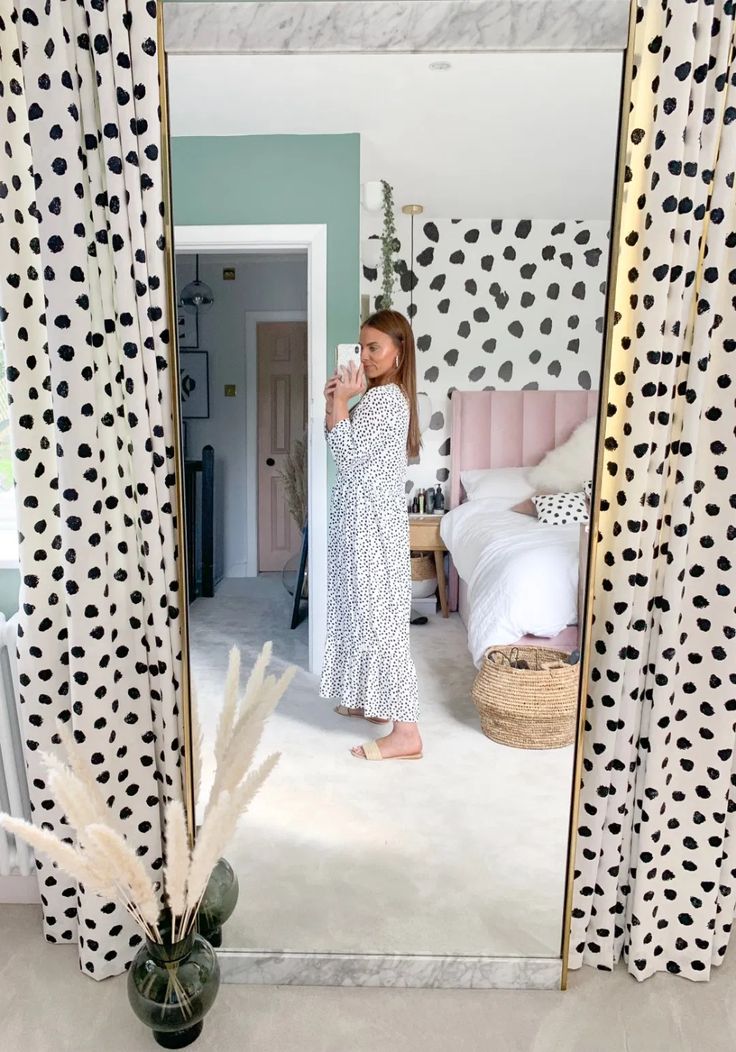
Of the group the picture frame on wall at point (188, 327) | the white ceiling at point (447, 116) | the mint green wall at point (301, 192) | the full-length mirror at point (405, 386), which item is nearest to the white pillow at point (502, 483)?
the full-length mirror at point (405, 386)

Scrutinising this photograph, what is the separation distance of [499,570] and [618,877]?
751 millimetres

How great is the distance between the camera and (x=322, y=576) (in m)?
1.57

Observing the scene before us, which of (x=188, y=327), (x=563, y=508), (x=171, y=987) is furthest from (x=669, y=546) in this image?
(x=171, y=987)

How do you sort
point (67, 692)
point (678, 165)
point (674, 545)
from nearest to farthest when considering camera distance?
point (678, 165) < point (674, 545) < point (67, 692)

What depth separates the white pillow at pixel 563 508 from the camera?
4.95ft

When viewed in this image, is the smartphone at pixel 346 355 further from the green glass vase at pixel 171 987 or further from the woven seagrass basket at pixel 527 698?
the green glass vase at pixel 171 987

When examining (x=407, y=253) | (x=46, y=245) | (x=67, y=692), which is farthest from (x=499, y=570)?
(x=46, y=245)

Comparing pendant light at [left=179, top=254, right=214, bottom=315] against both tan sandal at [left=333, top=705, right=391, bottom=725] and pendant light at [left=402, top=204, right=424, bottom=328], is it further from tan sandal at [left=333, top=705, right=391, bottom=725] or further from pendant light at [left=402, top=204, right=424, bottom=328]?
tan sandal at [left=333, top=705, right=391, bottom=725]

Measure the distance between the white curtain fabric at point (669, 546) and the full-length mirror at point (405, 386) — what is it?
0.06m

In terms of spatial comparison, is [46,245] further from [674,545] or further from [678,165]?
[674,545]

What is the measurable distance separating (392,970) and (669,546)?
3.61 ft

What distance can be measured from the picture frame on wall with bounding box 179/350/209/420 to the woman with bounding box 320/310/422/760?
0.25m

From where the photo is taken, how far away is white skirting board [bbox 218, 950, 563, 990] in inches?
64.6

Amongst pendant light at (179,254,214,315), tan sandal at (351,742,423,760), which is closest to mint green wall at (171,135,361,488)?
pendant light at (179,254,214,315)
